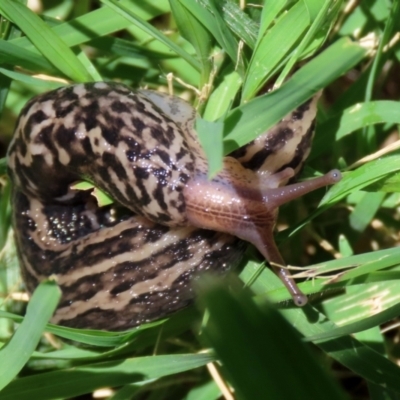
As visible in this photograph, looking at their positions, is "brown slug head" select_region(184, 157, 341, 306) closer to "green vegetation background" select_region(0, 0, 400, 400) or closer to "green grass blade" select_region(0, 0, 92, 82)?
"green vegetation background" select_region(0, 0, 400, 400)

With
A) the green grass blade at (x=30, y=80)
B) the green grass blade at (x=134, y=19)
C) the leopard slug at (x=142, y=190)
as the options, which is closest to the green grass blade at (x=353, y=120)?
the leopard slug at (x=142, y=190)

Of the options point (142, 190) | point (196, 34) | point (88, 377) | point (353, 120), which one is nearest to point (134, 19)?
point (196, 34)

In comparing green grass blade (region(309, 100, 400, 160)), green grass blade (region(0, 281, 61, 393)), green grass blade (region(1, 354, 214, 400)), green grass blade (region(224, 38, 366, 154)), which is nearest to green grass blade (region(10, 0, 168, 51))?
green grass blade (region(224, 38, 366, 154))

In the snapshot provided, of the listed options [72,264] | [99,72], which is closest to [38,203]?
[72,264]

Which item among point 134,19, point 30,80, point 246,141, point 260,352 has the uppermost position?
point 30,80

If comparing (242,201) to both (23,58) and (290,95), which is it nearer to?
(290,95)

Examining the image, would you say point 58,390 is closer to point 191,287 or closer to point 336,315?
point 191,287
